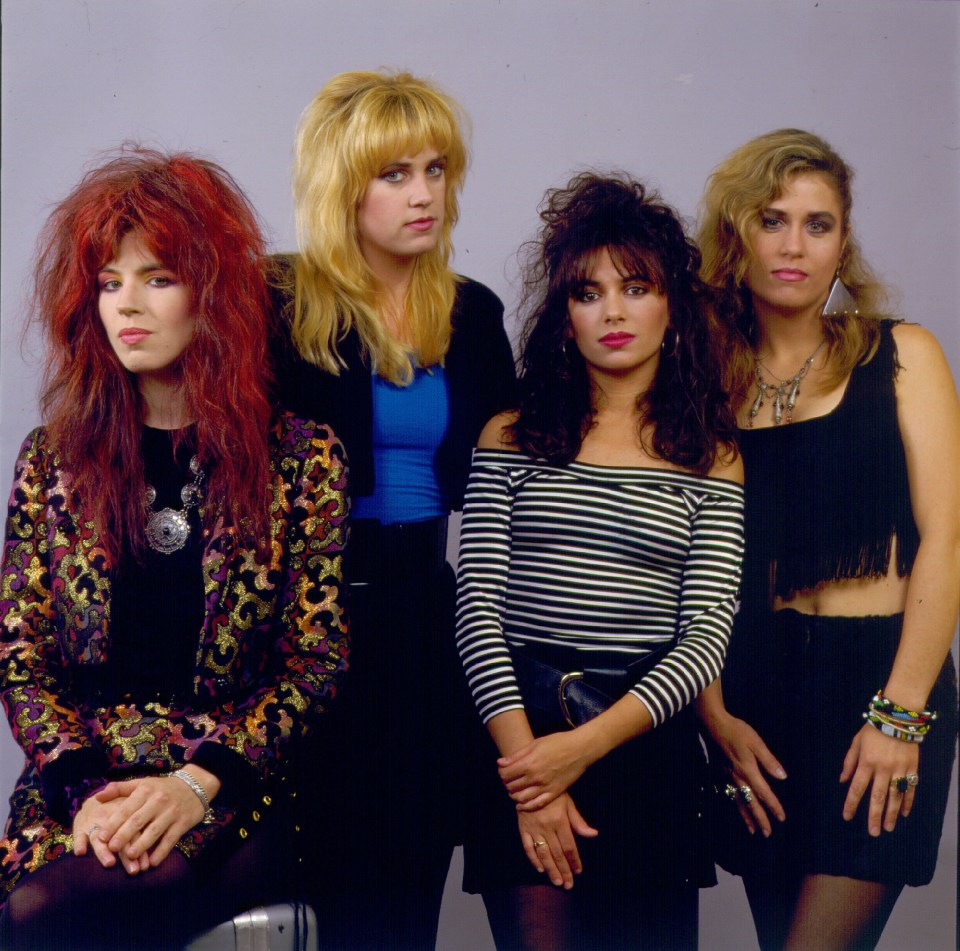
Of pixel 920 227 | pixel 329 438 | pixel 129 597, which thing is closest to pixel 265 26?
pixel 329 438

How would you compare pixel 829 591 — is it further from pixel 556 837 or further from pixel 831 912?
pixel 556 837

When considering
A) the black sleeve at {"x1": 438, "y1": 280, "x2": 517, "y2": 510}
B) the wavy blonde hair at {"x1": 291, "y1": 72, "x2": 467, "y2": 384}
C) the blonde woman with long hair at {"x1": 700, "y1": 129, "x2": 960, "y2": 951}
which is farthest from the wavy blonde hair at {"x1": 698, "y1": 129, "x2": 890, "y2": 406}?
the wavy blonde hair at {"x1": 291, "y1": 72, "x2": 467, "y2": 384}

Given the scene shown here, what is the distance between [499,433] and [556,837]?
2.44 feet

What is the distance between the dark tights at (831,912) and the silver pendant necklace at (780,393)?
91 cm

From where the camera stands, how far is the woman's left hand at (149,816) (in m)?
1.83

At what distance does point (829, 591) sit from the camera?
2.32 m

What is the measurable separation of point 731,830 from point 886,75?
1.68 meters

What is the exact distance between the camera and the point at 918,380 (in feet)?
7.55

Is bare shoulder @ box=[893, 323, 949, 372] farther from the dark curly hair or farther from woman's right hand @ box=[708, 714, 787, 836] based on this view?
woman's right hand @ box=[708, 714, 787, 836]

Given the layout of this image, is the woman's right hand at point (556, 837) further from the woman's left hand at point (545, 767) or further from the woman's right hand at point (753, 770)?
the woman's right hand at point (753, 770)

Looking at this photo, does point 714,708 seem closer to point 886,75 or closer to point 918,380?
point 918,380

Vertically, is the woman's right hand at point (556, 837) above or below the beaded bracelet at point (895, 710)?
below

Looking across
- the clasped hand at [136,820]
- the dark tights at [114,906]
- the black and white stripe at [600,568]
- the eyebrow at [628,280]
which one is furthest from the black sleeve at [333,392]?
the dark tights at [114,906]

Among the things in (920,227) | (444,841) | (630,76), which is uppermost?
(630,76)
